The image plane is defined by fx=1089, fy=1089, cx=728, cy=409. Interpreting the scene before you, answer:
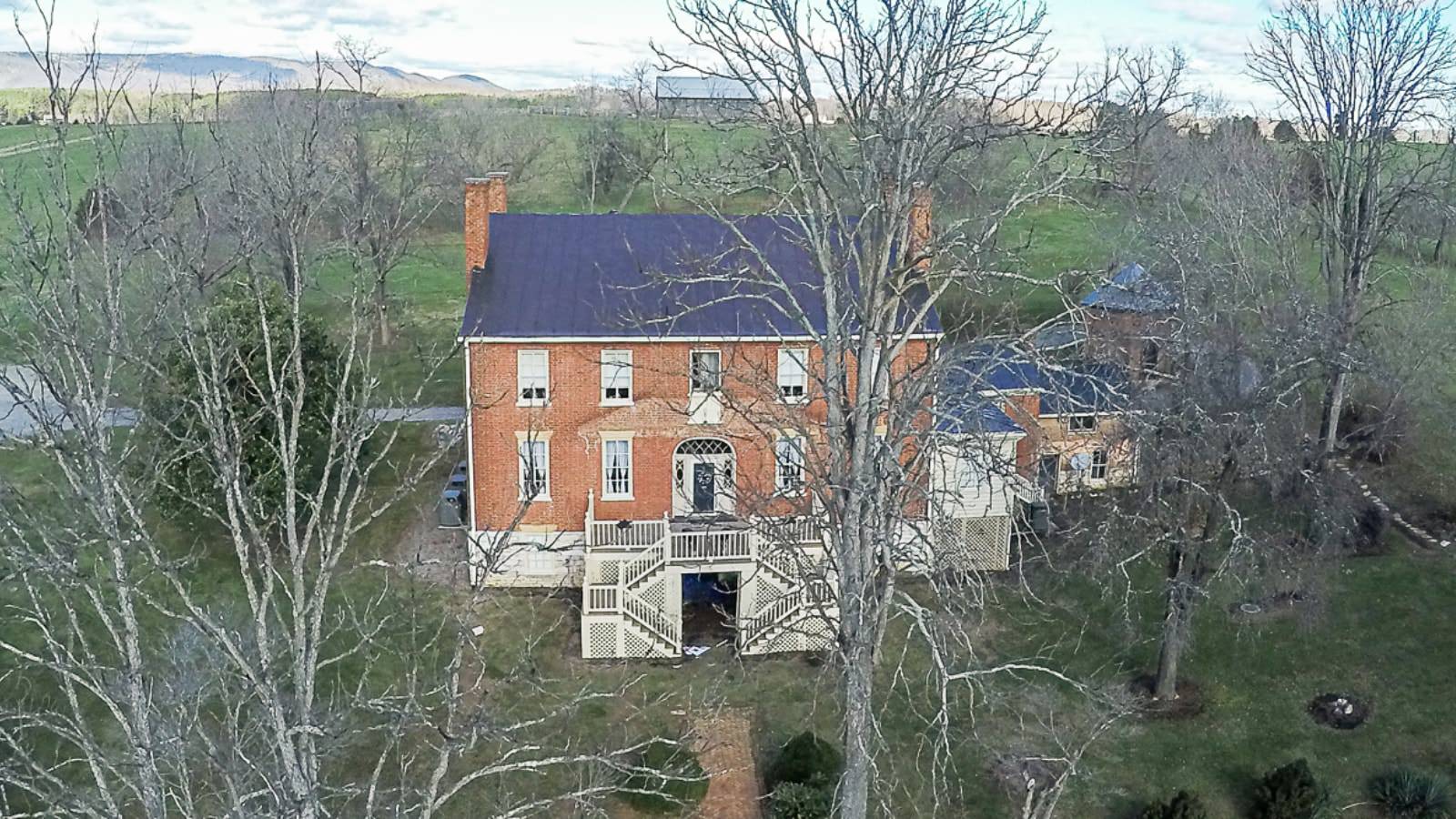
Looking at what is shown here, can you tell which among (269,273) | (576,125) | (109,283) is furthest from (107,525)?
(576,125)

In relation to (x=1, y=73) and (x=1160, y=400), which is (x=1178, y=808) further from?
(x=1, y=73)

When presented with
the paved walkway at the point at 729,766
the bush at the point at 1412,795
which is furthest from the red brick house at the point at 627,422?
the bush at the point at 1412,795

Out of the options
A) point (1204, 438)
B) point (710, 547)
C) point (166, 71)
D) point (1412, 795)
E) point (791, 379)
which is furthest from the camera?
point (791, 379)

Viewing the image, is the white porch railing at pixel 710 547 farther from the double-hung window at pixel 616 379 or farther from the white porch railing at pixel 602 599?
the double-hung window at pixel 616 379

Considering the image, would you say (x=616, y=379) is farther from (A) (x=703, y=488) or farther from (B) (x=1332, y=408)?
(B) (x=1332, y=408)

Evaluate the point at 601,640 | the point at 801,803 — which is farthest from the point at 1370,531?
the point at 601,640

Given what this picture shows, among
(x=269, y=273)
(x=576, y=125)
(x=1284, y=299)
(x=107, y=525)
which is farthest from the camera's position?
(x=576, y=125)

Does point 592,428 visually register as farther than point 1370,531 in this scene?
No
